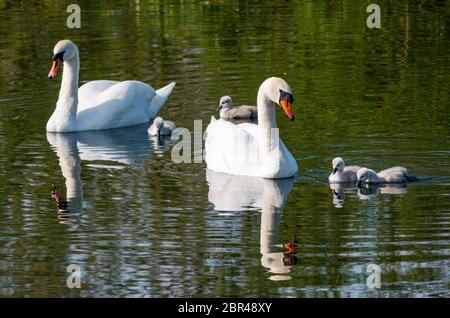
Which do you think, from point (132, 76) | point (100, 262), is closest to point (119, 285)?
point (100, 262)

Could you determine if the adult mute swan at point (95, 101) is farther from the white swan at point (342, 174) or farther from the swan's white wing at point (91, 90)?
the white swan at point (342, 174)

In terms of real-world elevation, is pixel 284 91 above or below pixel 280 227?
above

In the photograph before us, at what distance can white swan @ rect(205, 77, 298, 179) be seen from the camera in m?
15.2

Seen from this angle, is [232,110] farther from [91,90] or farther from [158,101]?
[91,90]

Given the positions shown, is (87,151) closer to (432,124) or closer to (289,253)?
(432,124)

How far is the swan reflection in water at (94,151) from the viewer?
14.9 metres

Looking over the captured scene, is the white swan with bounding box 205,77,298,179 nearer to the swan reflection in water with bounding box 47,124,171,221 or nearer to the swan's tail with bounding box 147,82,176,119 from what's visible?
the swan reflection in water with bounding box 47,124,171,221

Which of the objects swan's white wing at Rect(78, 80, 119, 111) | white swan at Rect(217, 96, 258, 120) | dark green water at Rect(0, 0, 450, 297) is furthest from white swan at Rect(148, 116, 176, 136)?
swan's white wing at Rect(78, 80, 119, 111)

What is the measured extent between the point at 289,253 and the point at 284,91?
11.0ft

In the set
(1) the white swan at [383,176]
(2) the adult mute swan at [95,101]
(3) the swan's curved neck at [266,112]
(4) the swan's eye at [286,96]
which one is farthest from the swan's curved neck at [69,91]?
(1) the white swan at [383,176]

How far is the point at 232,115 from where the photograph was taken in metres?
18.9

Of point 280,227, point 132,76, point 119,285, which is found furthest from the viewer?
point 132,76

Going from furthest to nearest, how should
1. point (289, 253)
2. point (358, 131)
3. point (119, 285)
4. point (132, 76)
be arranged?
point (132, 76) < point (358, 131) < point (289, 253) < point (119, 285)

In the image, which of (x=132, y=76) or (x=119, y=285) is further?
(x=132, y=76)
